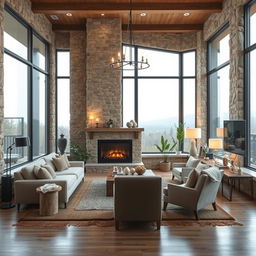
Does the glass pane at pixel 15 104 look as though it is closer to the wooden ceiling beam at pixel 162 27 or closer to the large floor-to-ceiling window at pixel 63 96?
the large floor-to-ceiling window at pixel 63 96

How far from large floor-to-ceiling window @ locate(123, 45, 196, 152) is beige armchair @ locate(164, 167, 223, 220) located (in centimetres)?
509

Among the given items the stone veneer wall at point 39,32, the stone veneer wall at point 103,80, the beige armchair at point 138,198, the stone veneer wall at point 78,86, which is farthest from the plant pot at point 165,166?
the beige armchair at point 138,198

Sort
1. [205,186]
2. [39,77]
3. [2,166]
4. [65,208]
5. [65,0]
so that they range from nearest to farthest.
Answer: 1. [205,186]
2. [65,208]
3. [2,166]
4. [65,0]
5. [39,77]

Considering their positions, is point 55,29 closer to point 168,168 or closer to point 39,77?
point 39,77

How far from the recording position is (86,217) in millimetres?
4422

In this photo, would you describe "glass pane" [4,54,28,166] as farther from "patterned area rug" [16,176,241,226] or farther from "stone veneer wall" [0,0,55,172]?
"patterned area rug" [16,176,241,226]

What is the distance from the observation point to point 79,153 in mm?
8844

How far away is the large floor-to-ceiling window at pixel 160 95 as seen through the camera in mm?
9672

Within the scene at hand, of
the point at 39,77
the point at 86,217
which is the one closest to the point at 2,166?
the point at 86,217

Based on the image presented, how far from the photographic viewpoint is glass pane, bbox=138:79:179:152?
971 cm

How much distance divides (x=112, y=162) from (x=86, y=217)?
14.7ft

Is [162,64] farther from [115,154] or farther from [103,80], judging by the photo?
[115,154]

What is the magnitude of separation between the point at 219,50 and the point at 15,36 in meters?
6.09

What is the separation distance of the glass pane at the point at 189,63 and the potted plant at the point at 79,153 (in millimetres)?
4716
